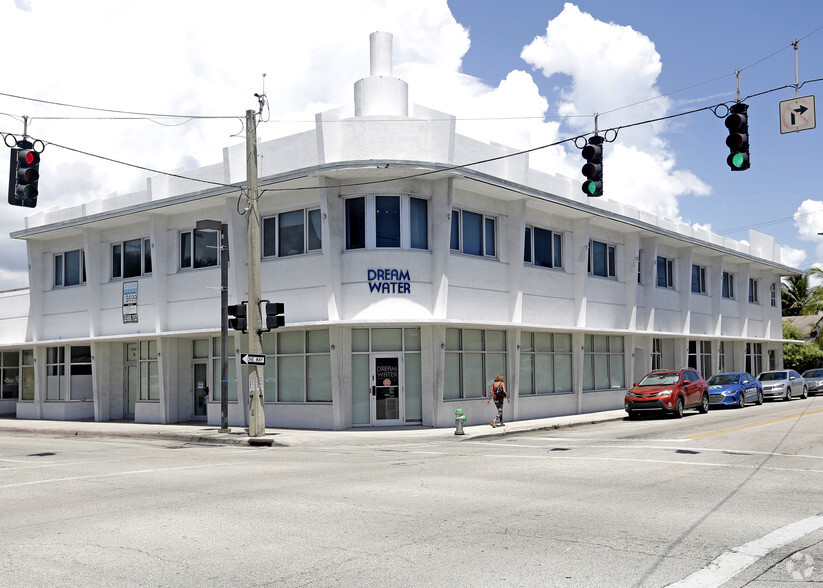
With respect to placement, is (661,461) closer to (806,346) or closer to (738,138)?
(738,138)

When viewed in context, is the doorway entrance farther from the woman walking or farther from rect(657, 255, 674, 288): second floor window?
rect(657, 255, 674, 288): second floor window

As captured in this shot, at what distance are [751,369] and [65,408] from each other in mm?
38782

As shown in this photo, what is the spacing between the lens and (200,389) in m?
28.7

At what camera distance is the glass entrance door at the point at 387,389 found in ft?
78.2

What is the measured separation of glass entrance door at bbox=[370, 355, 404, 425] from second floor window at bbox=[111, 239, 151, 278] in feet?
35.0

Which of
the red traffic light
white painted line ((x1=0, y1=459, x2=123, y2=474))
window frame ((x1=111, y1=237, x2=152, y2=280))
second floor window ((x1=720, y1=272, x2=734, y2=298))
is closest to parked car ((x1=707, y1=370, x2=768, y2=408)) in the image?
second floor window ((x1=720, y1=272, x2=734, y2=298))

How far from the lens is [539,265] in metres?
28.6

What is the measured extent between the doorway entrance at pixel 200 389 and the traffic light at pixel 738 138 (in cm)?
1979

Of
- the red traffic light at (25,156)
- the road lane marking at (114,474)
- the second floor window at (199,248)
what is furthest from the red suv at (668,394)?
the red traffic light at (25,156)

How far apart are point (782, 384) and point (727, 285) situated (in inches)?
349

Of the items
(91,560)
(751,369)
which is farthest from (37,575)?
(751,369)

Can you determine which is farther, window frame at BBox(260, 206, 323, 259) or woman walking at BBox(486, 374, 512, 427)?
window frame at BBox(260, 206, 323, 259)

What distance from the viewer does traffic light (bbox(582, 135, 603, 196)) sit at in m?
15.8

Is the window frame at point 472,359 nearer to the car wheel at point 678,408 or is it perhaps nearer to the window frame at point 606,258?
the car wheel at point 678,408
